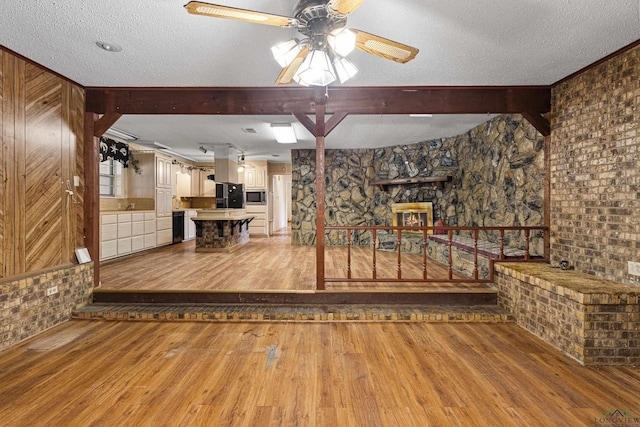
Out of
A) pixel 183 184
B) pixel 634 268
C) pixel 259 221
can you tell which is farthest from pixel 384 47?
pixel 183 184

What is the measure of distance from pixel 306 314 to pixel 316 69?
224 cm

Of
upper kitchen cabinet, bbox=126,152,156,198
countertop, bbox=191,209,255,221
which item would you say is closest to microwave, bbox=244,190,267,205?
countertop, bbox=191,209,255,221

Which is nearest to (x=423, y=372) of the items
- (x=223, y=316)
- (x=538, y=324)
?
(x=538, y=324)

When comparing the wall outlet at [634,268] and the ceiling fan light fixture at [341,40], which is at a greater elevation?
the ceiling fan light fixture at [341,40]

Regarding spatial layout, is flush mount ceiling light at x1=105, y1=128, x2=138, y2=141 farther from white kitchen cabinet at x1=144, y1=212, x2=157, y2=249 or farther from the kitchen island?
the kitchen island

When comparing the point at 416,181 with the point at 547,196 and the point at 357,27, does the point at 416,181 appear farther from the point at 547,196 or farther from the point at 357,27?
the point at 357,27

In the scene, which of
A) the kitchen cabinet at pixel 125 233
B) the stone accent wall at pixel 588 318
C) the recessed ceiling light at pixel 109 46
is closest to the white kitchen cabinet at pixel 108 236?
the kitchen cabinet at pixel 125 233

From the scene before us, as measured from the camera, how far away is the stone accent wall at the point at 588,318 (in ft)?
7.24

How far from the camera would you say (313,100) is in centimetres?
335

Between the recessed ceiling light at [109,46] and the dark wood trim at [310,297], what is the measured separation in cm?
240

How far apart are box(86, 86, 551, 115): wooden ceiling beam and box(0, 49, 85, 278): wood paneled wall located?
0.41 metres

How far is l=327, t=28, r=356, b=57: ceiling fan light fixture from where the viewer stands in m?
1.69

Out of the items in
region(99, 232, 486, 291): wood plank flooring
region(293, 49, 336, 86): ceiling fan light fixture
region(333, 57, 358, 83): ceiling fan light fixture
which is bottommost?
region(99, 232, 486, 291): wood plank flooring

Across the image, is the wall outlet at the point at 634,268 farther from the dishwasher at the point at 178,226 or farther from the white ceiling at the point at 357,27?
the dishwasher at the point at 178,226
